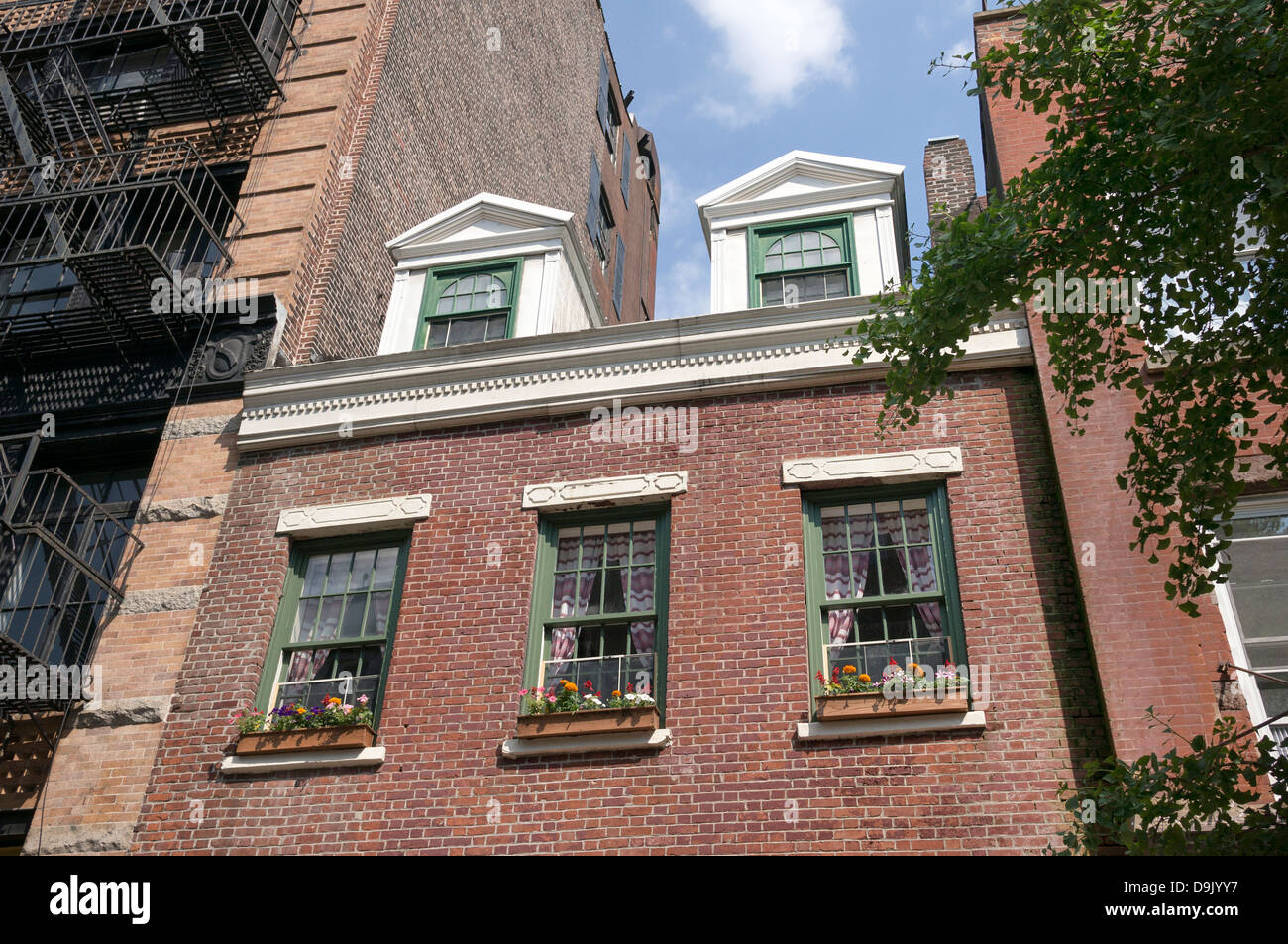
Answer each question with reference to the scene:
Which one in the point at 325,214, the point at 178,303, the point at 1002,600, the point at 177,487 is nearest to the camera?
the point at 1002,600

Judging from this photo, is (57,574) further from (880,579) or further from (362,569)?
(880,579)

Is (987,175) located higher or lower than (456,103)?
lower

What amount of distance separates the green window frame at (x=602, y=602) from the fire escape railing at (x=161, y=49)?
28.7 feet

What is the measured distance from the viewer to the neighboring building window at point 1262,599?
28.8ft

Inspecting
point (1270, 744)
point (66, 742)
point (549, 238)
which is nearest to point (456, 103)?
point (549, 238)

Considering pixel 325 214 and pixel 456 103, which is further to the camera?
pixel 456 103

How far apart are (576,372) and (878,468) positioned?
3.43 meters

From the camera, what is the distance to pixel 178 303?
44.2 feet

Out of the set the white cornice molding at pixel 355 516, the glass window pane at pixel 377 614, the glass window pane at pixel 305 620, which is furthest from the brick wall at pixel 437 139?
the glass window pane at pixel 377 614

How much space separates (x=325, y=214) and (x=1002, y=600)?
1008 cm

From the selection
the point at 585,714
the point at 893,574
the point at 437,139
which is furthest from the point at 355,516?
the point at 437,139

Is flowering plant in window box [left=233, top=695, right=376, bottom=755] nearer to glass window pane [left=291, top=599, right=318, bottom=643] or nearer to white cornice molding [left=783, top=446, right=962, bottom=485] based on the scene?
glass window pane [left=291, top=599, right=318, bottom=643]

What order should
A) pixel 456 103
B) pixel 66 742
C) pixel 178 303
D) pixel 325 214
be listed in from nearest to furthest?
1. pixel 66 742
2. pixel 178 303
3. pixel 325 214
4. pixel 456 103
